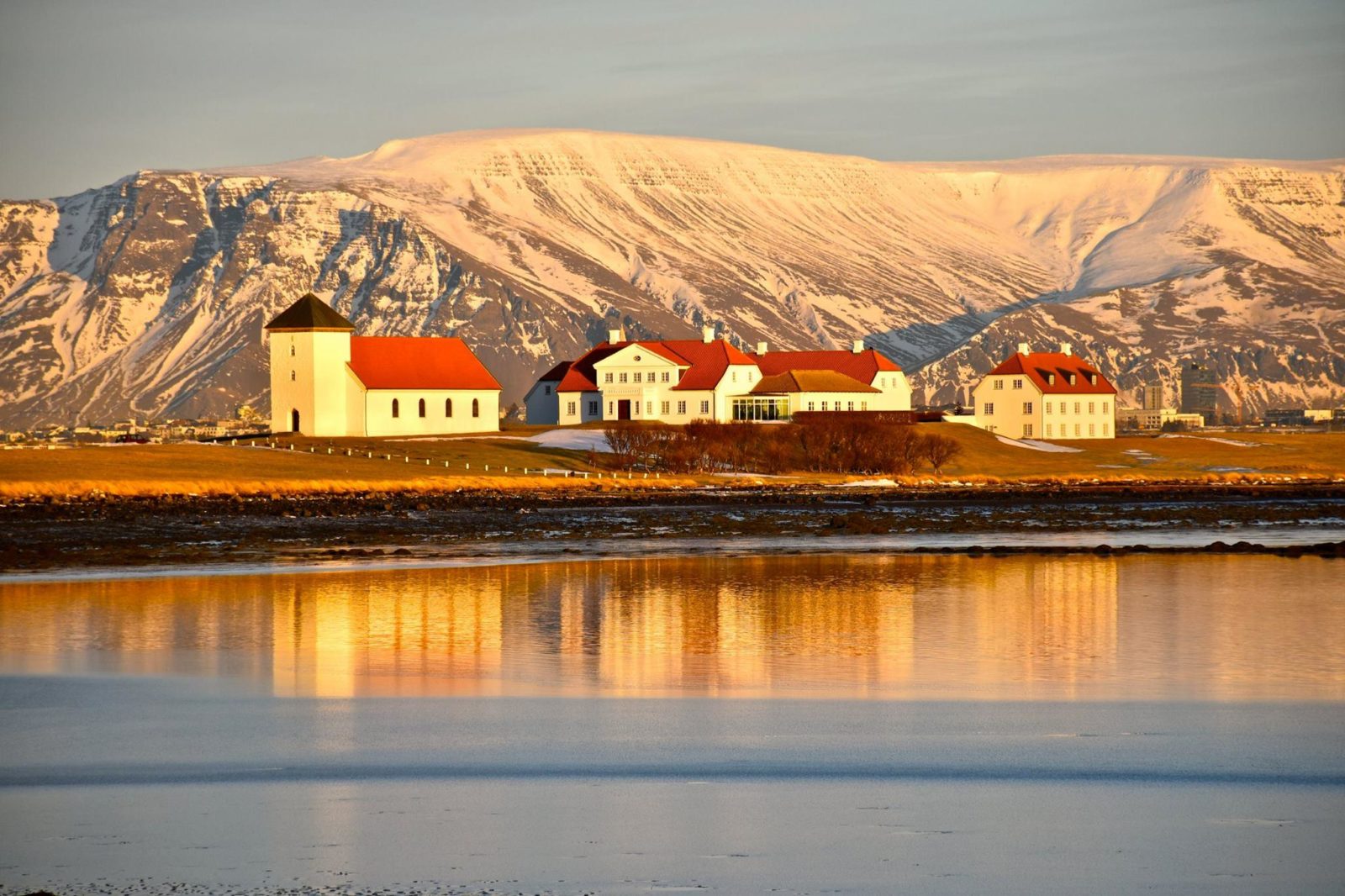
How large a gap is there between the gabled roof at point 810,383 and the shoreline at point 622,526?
4299cm

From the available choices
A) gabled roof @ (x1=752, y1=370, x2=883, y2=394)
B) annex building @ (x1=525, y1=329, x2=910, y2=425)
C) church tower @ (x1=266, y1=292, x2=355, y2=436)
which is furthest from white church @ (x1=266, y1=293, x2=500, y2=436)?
gabled roof @ (x1=752, y1=370, x2=883, y2=394)

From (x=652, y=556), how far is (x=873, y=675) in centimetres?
2326

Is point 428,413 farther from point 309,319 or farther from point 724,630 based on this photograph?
point 724,630

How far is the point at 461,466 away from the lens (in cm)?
10181

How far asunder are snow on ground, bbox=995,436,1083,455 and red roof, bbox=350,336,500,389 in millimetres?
37620

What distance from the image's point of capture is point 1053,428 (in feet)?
477

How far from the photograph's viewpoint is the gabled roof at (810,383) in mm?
133000

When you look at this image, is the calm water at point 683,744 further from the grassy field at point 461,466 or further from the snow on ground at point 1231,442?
the snow on ground at point 1231,442

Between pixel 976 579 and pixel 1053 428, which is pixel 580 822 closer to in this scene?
pixel 976 579

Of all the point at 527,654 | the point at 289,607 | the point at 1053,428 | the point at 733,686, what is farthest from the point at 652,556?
the point at 1053,428

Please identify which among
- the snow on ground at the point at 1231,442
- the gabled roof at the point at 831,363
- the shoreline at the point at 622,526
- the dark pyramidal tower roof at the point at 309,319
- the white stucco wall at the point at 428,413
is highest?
the dark pyramidal tower roof at the point at 309,319

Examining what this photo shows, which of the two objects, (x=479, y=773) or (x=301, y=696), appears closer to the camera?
(x=479, y=773)

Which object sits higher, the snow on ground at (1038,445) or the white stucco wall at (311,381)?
the white stucco wall at (311,381)

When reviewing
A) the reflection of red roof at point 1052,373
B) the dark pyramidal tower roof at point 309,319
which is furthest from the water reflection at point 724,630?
the reflection of red roof at point 1052,373
